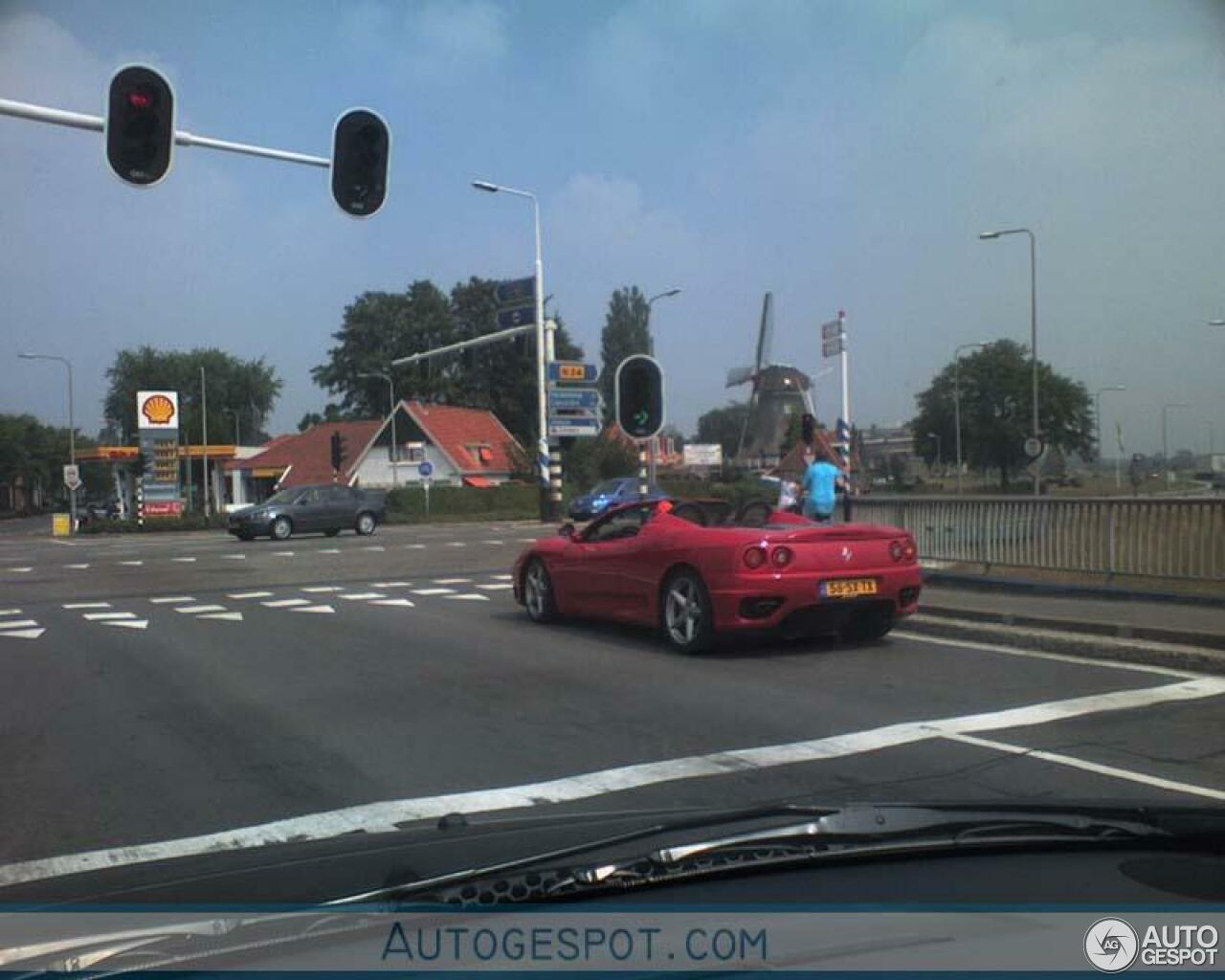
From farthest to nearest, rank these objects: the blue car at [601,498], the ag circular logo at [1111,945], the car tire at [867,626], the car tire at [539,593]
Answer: the blue car at [601,498]
the car tire at [539,593]
the car tire at [867,626]
the ag circular logo at [1111,945]

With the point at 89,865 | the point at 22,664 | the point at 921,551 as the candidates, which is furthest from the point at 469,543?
the point at 89,865

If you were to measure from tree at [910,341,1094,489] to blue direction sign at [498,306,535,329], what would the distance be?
2742 cm

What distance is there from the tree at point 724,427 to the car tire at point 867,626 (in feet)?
342

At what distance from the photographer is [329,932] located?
2529mm

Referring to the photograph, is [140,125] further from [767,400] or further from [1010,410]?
[767,400]

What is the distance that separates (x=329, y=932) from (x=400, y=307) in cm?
8397

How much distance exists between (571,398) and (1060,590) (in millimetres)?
17451

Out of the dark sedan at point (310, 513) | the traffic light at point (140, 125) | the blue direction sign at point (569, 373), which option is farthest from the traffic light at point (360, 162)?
the dark sedan at point (310, 513)

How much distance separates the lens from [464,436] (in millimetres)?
69062

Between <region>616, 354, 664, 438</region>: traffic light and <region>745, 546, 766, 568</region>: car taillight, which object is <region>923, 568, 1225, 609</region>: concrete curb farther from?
<region>745, 546, 766, 568</region>: car taillight

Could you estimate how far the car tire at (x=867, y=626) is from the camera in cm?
1062

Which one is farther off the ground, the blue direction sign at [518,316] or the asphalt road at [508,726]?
the blue direction sign at [518,316]

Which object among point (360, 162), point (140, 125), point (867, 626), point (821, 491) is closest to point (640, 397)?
point (821, 491)

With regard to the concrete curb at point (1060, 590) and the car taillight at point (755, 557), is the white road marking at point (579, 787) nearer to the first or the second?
the car taillight at point (755, 557)
